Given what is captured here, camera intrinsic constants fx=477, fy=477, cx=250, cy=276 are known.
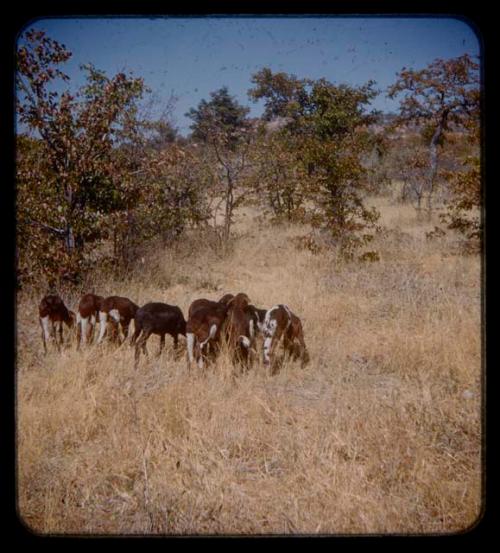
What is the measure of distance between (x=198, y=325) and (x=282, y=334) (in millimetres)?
1069

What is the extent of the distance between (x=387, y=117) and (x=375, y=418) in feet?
64.5

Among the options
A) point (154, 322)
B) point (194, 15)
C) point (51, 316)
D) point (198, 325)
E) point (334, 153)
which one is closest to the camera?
point (194, 15)

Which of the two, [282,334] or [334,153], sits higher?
[334,153]

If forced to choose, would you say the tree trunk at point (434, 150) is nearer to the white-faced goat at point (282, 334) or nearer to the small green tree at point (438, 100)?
the small green tree at point (438, 100)

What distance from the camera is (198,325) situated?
18.8 feet

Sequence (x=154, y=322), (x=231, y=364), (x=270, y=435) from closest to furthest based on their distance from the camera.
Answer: (x=270, y=435) < (x=231, y=364) < (x=154, y=322)

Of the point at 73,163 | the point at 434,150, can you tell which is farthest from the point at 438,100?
the point at 73,163

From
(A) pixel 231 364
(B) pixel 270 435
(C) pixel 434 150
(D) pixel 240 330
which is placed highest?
(C) pixel 434 150

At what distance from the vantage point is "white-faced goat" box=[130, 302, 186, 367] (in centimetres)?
594

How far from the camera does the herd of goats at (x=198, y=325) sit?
572 centimetres

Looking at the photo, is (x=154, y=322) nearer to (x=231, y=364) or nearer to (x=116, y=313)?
(x=116, y=313)

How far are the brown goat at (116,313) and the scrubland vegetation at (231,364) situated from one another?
1.45ft

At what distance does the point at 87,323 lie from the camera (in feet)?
20.8

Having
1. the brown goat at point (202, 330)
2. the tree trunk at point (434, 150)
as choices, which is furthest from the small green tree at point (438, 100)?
the brown goat at point (202, 330)
